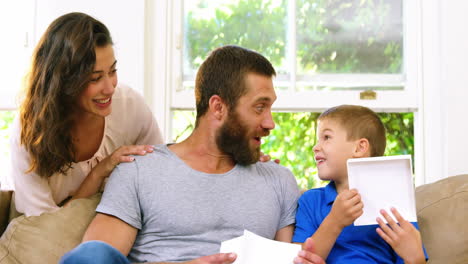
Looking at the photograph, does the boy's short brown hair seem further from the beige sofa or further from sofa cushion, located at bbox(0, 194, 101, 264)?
sofa cushion, located at bbox(0, 194, 101, 264)

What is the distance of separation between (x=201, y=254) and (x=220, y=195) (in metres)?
0.18

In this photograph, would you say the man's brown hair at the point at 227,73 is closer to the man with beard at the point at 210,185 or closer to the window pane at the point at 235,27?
the man with beard at the point at 210,185

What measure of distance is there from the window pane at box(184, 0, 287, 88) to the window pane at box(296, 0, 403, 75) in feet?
0.33

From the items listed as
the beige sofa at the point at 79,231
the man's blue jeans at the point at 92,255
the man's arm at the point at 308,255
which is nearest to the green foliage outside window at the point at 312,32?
the beige sofa at the point at 79,231

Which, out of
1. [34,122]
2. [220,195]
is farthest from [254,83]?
[34,122]

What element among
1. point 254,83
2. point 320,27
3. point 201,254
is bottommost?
point 201,254

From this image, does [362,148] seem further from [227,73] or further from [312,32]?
[312,32]

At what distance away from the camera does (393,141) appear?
4164 mm

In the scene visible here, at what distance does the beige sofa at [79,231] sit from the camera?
66.9 inches

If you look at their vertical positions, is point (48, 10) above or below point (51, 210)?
above

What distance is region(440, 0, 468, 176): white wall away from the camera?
101 inches

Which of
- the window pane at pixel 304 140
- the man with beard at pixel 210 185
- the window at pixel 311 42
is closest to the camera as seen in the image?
the man with beard at pixel 210 185

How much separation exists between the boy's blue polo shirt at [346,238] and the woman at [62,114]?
1.76 ft

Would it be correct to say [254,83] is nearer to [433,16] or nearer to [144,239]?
[144,239]
